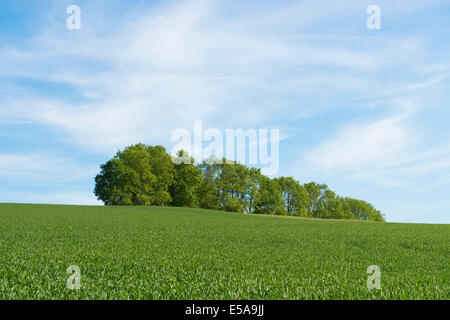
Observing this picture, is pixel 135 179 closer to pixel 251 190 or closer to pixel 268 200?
pixel 251 190

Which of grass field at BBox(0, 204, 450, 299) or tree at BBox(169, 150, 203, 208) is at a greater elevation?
tree at BBox(169, 150, 203, 208)

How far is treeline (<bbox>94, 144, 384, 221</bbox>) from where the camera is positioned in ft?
209

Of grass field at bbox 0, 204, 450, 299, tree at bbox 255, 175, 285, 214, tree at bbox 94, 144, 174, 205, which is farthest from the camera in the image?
tree at bbox 255, 175, 285, 214

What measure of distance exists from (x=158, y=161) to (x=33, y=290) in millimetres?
65042

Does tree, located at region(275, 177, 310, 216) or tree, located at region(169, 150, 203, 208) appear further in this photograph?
tree, located at region(275, 177, 310, 216)

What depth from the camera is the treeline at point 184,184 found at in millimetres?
63666

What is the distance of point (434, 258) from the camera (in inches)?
395

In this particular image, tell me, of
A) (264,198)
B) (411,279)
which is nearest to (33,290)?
(411,279)

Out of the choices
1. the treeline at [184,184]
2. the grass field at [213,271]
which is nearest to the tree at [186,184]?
the treeline at [184,184]

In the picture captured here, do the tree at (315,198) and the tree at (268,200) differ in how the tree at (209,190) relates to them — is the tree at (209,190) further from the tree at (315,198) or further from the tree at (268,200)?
the tree at (315,198)

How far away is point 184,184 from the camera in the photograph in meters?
68.5

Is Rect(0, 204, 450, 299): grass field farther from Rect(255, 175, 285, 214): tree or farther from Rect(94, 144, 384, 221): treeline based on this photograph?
Rect(255, 175, 285, 214): tree

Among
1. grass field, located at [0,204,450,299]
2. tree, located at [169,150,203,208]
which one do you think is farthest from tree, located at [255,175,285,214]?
grass field, located at [0,204,450,299]

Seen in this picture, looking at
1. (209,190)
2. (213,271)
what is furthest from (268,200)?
(213,271)
